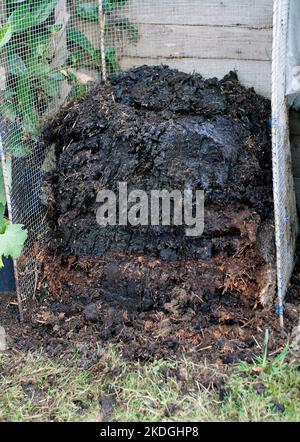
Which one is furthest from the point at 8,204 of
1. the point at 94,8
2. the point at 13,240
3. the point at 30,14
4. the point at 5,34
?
the point at 94,8

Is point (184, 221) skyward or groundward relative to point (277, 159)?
groundward

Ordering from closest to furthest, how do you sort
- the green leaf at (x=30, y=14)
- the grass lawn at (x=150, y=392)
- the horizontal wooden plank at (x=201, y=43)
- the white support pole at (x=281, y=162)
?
the grass lawn at (x=150, y=392) → the white support pole at (x=281, y=162) → the green leaf at (x=30, y=14) → the horizontal wooden plank at (x=201, y=43)

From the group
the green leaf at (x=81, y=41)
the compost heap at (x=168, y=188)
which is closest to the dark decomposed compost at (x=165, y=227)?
the compost heap at (x=168, y=188)

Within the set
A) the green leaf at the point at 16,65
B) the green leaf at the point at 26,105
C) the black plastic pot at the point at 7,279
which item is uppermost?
the green leaf at the point at 16,65

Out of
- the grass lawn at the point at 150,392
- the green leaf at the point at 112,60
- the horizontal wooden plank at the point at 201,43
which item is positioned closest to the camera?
the grass lawn at the point at 150,392

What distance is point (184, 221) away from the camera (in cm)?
321

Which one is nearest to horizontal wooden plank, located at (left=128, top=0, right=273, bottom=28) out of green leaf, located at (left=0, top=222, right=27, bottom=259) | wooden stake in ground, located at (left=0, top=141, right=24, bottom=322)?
wooden stake in ground, located at (left=0, top=141, right=24, bottom=322)

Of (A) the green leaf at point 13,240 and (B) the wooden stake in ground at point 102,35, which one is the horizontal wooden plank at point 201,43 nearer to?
(B) the wooden stake in ground at point 102,35

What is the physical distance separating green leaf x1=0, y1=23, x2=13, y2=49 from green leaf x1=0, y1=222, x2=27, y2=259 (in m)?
0.89

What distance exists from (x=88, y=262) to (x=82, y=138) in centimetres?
65

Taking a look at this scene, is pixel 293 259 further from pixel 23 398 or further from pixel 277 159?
pixel 23 398

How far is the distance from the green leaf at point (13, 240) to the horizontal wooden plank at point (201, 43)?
1327 millimetres

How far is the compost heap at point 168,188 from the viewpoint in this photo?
3188mm
